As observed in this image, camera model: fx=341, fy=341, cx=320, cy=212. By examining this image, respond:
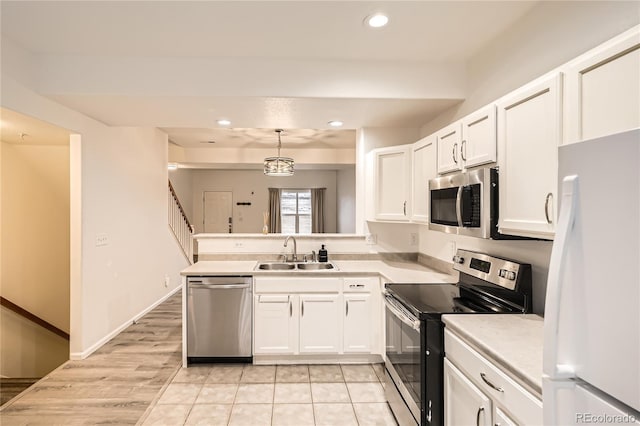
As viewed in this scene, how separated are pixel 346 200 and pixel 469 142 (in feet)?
21.3

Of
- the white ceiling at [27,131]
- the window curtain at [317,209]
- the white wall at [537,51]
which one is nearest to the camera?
the white wall at [537,51]

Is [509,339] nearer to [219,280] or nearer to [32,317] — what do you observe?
[219,280]

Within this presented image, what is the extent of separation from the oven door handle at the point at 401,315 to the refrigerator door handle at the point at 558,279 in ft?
3.29

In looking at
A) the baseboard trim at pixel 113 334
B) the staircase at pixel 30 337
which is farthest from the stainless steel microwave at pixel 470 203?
the staircase at pixel 30 337

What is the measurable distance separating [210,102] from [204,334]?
A: 2.07m

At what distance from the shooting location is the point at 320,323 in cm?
317

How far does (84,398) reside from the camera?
2625 millimetres

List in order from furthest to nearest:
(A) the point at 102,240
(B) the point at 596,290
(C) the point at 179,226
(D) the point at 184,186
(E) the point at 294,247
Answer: (D) the point at 184,186
(C) the point at 179,226
(E) the point at 294,247
(A) the point at 102,240
(B) the point at 596,290

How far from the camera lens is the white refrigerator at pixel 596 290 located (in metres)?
0.76

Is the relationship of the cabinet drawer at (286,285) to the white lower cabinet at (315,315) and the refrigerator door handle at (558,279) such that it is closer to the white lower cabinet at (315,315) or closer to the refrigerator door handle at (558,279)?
the white lower cabinet at (315,315)

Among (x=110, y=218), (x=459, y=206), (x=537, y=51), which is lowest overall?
(x=110, y=218)

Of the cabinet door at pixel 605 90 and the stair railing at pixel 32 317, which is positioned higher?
the cabinet door at pixel 605 90

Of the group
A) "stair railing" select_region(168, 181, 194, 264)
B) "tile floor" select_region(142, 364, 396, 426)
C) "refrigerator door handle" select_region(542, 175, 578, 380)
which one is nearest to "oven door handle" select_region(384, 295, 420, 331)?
"tile floor" select_region(142, 364, 396, 426)

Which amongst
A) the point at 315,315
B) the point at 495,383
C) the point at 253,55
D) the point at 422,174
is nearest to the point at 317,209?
the point at 315,315
